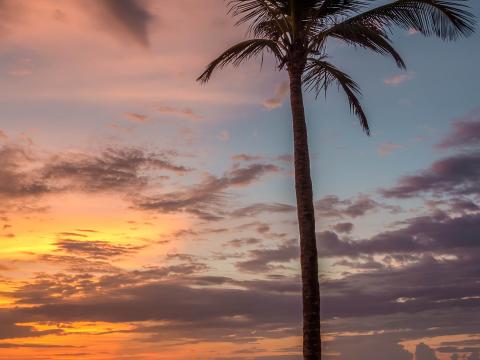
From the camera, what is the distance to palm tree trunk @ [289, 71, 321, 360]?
16.6m

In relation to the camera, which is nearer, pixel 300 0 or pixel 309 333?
pixel 309 333

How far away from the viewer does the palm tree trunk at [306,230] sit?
1656cm

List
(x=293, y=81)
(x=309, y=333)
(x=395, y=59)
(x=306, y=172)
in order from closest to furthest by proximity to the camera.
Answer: (x=309, y=333), (x=306, y=172), (x=293, y=81), (x=395, y=59)

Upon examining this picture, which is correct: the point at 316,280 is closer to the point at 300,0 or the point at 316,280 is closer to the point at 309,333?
the point at 309,333

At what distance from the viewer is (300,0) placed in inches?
762

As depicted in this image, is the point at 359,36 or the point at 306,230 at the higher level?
the point at 359,36

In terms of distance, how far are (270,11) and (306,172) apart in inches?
216

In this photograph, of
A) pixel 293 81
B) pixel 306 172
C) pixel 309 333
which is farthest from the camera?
pixel 293 81

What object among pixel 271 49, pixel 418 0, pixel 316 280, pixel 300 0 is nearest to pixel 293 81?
pixel 271 49

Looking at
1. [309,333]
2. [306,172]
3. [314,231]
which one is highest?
[306,172]

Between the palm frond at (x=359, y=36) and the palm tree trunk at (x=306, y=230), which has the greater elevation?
the palm frond at (x=359, y=36)

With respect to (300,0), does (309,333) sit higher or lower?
lower

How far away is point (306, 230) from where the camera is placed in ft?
56.6

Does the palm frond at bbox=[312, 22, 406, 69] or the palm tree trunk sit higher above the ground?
the palm frond at bbox=[312, 22, 406, 69]
